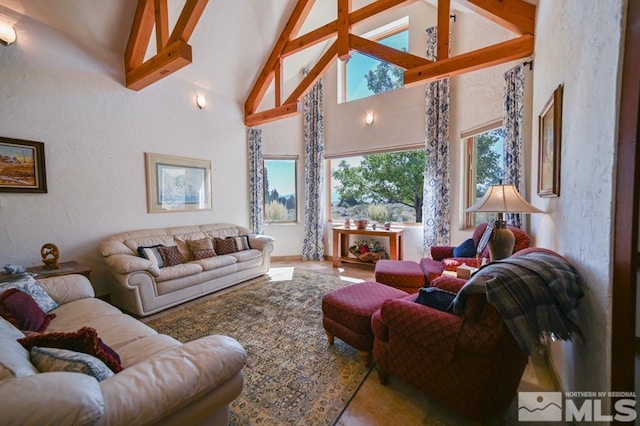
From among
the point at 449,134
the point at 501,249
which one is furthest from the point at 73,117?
the point at 449,134

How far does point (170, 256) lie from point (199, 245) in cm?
50

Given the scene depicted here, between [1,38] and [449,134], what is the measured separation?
5.35 metres

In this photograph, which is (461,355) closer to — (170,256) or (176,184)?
(170,256)

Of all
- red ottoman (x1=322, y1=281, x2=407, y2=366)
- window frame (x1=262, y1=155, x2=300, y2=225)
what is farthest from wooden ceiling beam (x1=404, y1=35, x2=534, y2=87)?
window frame (x1=262, y1=155, x2=300, y2=225)

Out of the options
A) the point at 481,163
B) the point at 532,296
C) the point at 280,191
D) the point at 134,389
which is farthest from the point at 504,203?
the point at 280,191

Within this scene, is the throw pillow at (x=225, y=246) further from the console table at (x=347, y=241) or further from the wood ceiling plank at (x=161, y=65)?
the wood ceiling plank at (x=161, y=65)

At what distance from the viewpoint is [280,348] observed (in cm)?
219

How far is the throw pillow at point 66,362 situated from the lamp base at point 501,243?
2.71 m

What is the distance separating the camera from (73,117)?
2975 mm

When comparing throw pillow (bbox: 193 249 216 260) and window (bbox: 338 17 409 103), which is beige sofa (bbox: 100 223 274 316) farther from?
window (bbox: 338 17 409 103)

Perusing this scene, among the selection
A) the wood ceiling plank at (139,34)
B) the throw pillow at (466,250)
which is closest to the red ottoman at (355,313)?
the throw pillow at (466,250)

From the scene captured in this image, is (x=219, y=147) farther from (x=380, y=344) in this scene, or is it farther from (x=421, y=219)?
(x=380, y=344)

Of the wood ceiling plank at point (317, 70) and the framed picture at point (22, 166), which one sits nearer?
the framed picture at point (22, 166)

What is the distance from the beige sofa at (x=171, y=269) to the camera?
2.75 meters
